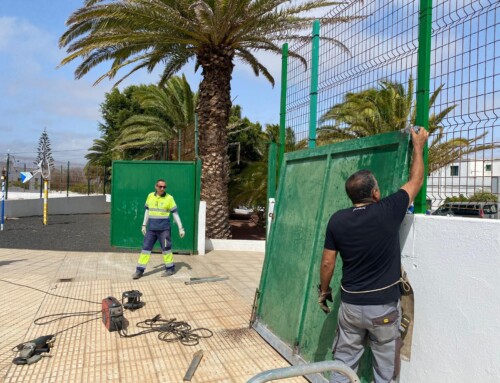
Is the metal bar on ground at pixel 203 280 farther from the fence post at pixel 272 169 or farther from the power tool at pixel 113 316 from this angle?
the power tool at pixel 113 316

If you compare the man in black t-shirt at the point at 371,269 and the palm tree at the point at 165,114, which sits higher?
the palm tree at the point at 165,114

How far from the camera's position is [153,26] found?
1046 cm

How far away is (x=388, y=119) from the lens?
4.14 m

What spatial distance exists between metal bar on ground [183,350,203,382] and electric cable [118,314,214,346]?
0.33 m

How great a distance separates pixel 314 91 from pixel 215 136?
6988mm

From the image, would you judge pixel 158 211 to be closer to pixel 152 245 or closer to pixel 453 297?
pixel 152 245

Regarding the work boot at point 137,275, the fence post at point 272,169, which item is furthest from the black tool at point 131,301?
the fence post at point 272,169

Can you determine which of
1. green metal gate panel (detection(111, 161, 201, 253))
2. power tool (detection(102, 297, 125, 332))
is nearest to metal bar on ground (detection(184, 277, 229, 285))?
power tool (detection(102, 297, 125, 332))

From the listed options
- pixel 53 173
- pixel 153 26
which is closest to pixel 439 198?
pixel 153 26

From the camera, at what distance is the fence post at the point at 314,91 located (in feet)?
16.6

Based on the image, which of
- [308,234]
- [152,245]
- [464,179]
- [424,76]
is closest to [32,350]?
[308,234]

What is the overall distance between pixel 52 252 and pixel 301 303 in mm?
8205

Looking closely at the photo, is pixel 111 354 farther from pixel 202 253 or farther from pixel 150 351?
pixel 202 253

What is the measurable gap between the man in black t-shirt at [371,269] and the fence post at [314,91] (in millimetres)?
2263
